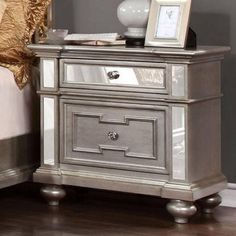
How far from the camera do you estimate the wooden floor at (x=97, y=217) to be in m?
3.17

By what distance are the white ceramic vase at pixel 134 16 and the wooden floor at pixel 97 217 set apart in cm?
76

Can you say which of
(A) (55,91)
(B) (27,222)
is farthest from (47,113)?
(B) (27,222)

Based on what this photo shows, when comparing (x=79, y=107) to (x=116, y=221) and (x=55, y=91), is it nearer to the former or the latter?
(x=55, y=91)

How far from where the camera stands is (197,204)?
350cm

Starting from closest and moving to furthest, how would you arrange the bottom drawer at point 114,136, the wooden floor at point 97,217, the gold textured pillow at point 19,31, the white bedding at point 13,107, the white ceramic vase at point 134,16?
the wooden floor at point 97,217 < the bottom drawer at point 114,136 < the white ceramic vase at point 134,16 < the white bedding at point 13,107 < the gold textured pillow at point 19,31

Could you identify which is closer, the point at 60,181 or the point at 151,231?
the point at 151,231

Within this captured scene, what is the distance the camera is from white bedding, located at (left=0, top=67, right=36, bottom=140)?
11.5 ft

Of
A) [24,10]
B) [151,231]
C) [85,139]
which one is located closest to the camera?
[151,231]

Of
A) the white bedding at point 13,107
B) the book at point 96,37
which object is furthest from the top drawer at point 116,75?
the white bedding at point 13,107

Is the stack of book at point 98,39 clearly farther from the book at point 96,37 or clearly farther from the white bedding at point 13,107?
the white bedding at point 13,107

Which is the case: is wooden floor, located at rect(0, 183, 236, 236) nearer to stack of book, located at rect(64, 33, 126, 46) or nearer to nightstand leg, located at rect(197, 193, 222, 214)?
nightstand leg, located at rect(197, 193, 222, 214)

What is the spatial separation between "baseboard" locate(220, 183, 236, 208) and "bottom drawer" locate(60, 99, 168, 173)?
0.42m

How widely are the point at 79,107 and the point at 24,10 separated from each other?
0.59 metres

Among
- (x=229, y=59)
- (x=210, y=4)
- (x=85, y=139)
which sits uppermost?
(x=210, y=4)
